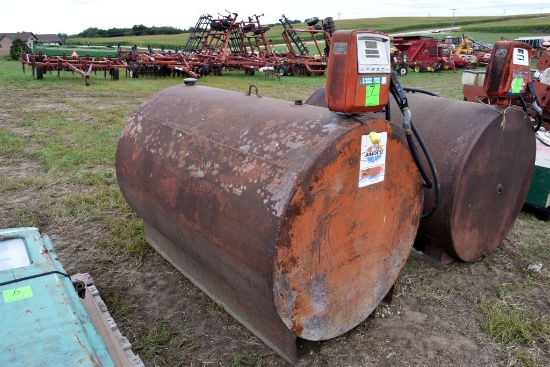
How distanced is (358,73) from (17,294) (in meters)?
1.97

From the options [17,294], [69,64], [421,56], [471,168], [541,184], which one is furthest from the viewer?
→ [421,56]

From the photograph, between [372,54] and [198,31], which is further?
[198,31]

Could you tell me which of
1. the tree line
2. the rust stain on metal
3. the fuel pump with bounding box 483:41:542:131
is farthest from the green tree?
the tree line

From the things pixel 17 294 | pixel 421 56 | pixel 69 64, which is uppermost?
pixel 421 56

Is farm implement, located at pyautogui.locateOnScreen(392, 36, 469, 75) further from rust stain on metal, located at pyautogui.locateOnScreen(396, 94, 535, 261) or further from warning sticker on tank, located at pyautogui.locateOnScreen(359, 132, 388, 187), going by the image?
warning sticker on tank, located at pyautogui.locateOnScreen(359, 132, 388, 187)

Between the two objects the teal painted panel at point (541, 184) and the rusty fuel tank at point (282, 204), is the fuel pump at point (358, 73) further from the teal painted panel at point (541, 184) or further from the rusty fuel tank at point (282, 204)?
the teal painted panel at point (541, 184)

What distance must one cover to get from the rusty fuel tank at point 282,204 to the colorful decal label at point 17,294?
998 mm

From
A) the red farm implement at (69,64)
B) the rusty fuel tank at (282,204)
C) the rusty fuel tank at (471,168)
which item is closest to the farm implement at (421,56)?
the red farm implement at (69,64)

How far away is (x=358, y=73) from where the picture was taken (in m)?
2.42

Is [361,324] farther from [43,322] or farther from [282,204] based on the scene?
[43,322]

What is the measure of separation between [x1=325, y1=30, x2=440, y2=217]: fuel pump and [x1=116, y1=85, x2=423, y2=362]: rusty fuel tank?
0.11 meters

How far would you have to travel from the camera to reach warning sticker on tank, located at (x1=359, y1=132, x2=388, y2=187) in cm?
256

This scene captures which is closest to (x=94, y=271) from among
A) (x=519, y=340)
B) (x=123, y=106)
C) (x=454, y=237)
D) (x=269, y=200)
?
(x=269, y=200)

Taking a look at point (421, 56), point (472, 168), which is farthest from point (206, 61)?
point (472, 168)
